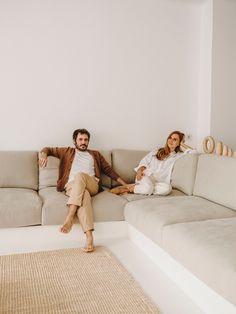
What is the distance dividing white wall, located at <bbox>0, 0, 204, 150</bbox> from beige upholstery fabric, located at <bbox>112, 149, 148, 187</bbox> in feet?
1.02

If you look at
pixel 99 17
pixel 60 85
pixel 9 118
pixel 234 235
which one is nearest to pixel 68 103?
pixel 60 85

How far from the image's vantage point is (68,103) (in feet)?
12.8

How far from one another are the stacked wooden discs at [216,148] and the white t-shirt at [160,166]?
268 millimetres

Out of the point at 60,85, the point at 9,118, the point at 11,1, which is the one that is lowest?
the point at 9,118

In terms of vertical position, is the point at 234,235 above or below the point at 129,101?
below

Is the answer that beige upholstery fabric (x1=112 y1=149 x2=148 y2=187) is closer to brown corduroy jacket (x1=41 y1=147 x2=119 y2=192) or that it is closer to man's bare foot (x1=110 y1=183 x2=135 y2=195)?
brown corduroy jacket (x1=41 y1=147 x2=119 y2=192)

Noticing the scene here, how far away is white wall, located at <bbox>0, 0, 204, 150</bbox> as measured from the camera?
3711mm

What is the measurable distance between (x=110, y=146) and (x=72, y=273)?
75.1 inches

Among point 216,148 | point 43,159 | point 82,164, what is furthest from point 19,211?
point 216,148

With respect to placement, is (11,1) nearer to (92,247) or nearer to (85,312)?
(92,247)

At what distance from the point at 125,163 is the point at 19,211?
1.38 metres

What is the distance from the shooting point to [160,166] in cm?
367

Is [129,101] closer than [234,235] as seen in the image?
No

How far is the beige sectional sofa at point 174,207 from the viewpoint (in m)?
1.90
